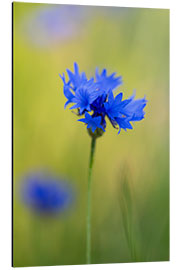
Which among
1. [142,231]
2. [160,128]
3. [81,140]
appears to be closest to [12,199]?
[81,140]

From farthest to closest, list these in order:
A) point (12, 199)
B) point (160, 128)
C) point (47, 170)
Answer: point (160, 128) → point (47, 170) → point (12, 199)

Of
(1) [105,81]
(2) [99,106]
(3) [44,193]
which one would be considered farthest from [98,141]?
(2) [99,106]

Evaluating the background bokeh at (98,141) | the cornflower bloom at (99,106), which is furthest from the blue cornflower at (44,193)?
the cornflower bloom at (99,106)

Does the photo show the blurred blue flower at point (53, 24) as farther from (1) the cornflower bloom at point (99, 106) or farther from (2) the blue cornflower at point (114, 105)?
(2) the blue cornflower at point (114, 105)

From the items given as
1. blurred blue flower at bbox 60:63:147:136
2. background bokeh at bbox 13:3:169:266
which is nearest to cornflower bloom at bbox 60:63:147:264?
blurred blue flower at bbox 60:63:147:136
